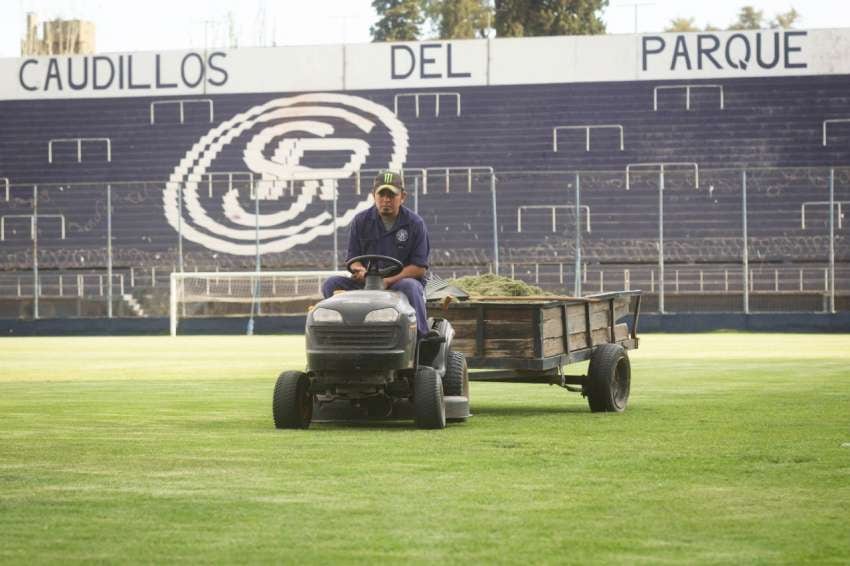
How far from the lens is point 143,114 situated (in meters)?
48.7

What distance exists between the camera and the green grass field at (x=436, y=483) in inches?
223

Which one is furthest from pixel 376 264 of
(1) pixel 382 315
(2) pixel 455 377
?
(2) pixel 455 377

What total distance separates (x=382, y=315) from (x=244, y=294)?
31.5 meters

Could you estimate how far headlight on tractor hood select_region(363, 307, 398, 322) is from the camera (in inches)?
386

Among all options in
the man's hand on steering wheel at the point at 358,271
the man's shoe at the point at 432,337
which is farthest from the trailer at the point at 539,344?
the man's hand on steering wheel at the point at 358,271

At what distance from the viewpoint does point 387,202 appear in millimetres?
10461

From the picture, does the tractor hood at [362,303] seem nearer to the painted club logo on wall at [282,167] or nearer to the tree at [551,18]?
the painted club logo on wall at [282,167]

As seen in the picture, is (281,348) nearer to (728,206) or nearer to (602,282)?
(602,282)

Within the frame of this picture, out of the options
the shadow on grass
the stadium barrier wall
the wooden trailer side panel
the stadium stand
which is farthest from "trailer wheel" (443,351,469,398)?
the stadium stand

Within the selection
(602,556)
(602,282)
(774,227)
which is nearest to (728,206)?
(774,227)

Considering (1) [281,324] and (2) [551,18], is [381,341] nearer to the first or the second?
(1) [281,324]

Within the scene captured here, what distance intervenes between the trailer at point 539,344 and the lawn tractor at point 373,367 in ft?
3.01

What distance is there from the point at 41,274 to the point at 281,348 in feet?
52.0

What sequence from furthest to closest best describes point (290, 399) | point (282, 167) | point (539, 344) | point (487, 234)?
point (282, 167) < point (487, 234) < point (539, 344) < point (290, 399)
